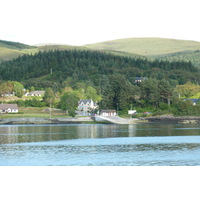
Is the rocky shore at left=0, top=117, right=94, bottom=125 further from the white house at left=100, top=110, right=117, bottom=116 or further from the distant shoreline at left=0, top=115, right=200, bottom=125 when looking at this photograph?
the white house at left=100, top=110, right=117, bottom=116

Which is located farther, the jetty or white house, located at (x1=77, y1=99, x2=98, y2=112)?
white house, located at (x1=77, y1=99, x2=98, y2=112)

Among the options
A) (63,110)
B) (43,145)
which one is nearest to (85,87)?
(63,110)

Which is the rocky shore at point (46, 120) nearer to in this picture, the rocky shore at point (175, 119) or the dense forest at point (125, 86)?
the dense forest at point (125, 86)

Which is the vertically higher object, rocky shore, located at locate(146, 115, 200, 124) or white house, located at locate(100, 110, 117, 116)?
white house, located at locate(100, 110, 117, 116)

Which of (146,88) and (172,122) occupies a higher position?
(146,88)

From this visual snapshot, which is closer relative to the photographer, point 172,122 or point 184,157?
point 184,157

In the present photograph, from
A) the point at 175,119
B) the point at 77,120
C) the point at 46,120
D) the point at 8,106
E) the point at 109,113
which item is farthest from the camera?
the point at 8,106

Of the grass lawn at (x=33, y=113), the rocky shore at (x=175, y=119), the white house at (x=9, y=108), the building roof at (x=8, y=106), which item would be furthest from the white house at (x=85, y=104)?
the rocky shore at (x=175, y=119)

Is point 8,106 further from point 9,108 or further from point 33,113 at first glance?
point 33,113

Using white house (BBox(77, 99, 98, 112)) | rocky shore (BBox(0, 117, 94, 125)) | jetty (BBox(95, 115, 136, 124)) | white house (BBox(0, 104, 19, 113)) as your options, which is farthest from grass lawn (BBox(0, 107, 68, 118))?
white house (BBox(77, 99, 98, 112))

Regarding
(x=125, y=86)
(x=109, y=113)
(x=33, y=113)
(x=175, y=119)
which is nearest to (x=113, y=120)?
(x=109, y=113)
